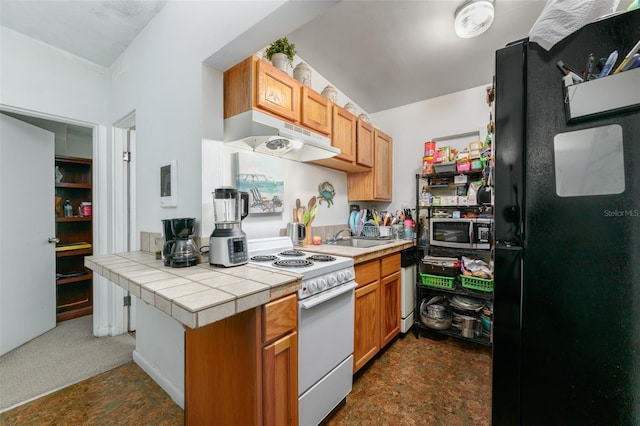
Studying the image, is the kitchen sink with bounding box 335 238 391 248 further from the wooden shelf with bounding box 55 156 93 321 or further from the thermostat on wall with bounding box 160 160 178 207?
the wooden shelf with bounding box 55 156 93 321

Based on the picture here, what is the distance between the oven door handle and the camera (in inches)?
46.1

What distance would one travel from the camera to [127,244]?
2.32 m

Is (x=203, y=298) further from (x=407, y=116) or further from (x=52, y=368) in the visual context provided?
(x=407, y=116)

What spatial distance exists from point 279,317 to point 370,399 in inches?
41.0

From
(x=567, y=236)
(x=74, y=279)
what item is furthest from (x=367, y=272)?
(x=74, y=279)

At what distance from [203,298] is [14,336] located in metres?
2.53

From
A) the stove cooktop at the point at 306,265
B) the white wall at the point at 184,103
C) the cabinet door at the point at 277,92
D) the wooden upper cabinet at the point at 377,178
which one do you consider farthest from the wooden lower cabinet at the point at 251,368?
the wooden upper cabinet at the point at 377,178

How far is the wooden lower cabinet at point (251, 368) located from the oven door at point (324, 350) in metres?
0.07

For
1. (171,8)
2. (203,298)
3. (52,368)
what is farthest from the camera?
(52,368)

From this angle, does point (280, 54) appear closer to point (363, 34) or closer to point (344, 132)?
point (363, 34)

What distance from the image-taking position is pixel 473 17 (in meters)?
1.65

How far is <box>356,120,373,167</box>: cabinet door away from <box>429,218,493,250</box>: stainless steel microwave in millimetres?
914

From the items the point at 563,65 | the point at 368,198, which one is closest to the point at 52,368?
the point at 368,198

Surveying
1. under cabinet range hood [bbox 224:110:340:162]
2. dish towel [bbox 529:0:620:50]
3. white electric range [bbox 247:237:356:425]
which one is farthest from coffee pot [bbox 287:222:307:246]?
dish towel [bbox 529:0:620:50]
